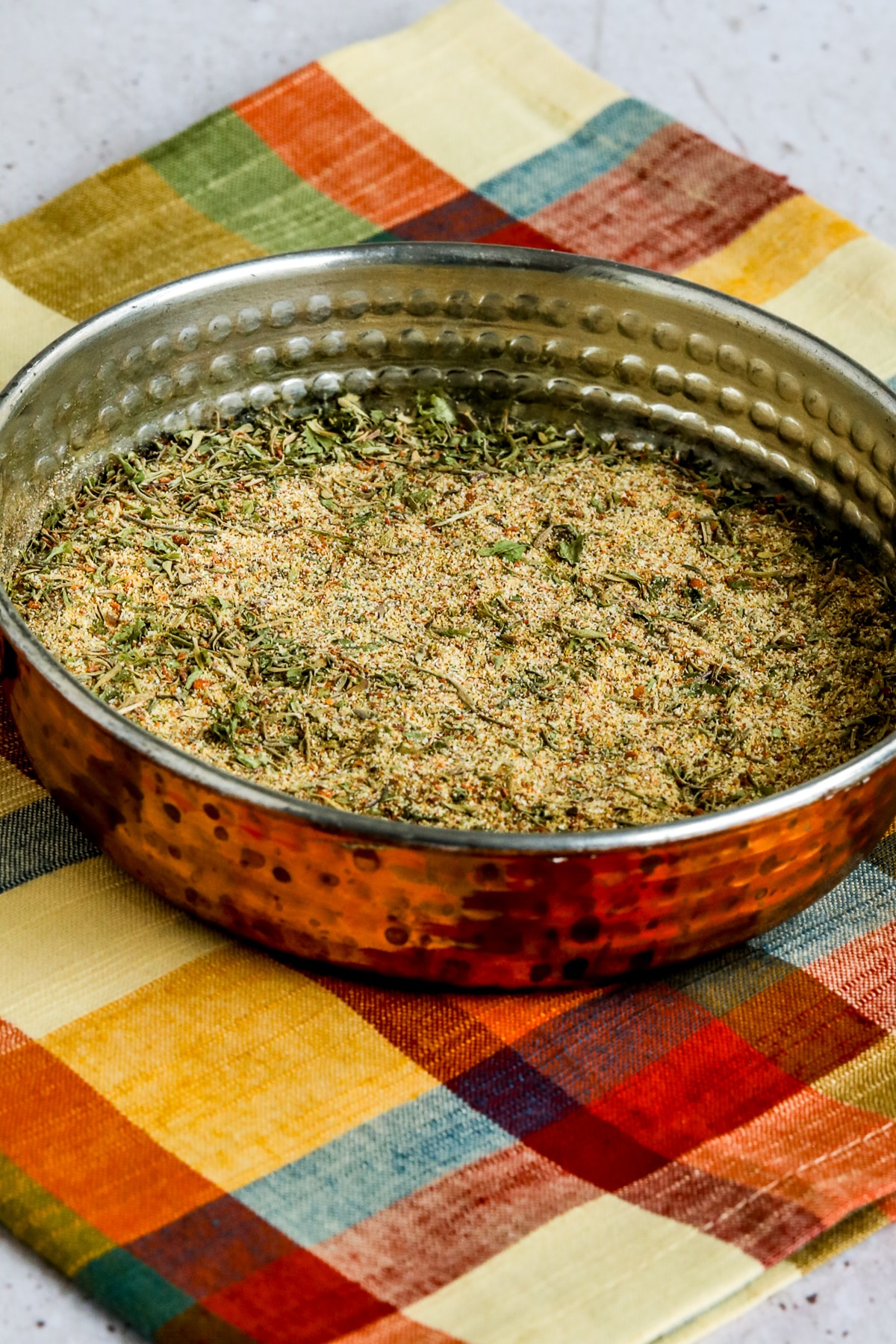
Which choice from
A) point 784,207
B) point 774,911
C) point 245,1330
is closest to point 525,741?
point 774,911

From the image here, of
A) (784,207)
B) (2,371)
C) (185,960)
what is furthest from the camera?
(784,207)

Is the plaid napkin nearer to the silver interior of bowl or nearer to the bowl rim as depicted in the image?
the bowl rim

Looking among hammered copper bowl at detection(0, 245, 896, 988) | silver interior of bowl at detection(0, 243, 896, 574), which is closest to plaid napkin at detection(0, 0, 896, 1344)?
hammered copper bowl at detection(0, 245, 896, 988)

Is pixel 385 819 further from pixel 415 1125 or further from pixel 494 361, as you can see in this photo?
pixel 494 361

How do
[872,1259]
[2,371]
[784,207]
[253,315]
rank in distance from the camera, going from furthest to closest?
[784,207], [2,371], [253,315], [872,1259]

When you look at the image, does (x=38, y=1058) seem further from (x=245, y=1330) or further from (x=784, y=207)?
(x=784, y=207)

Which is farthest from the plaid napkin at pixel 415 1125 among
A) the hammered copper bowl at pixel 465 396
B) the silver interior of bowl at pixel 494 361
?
the silver interior of bowl at pixel 494 361
